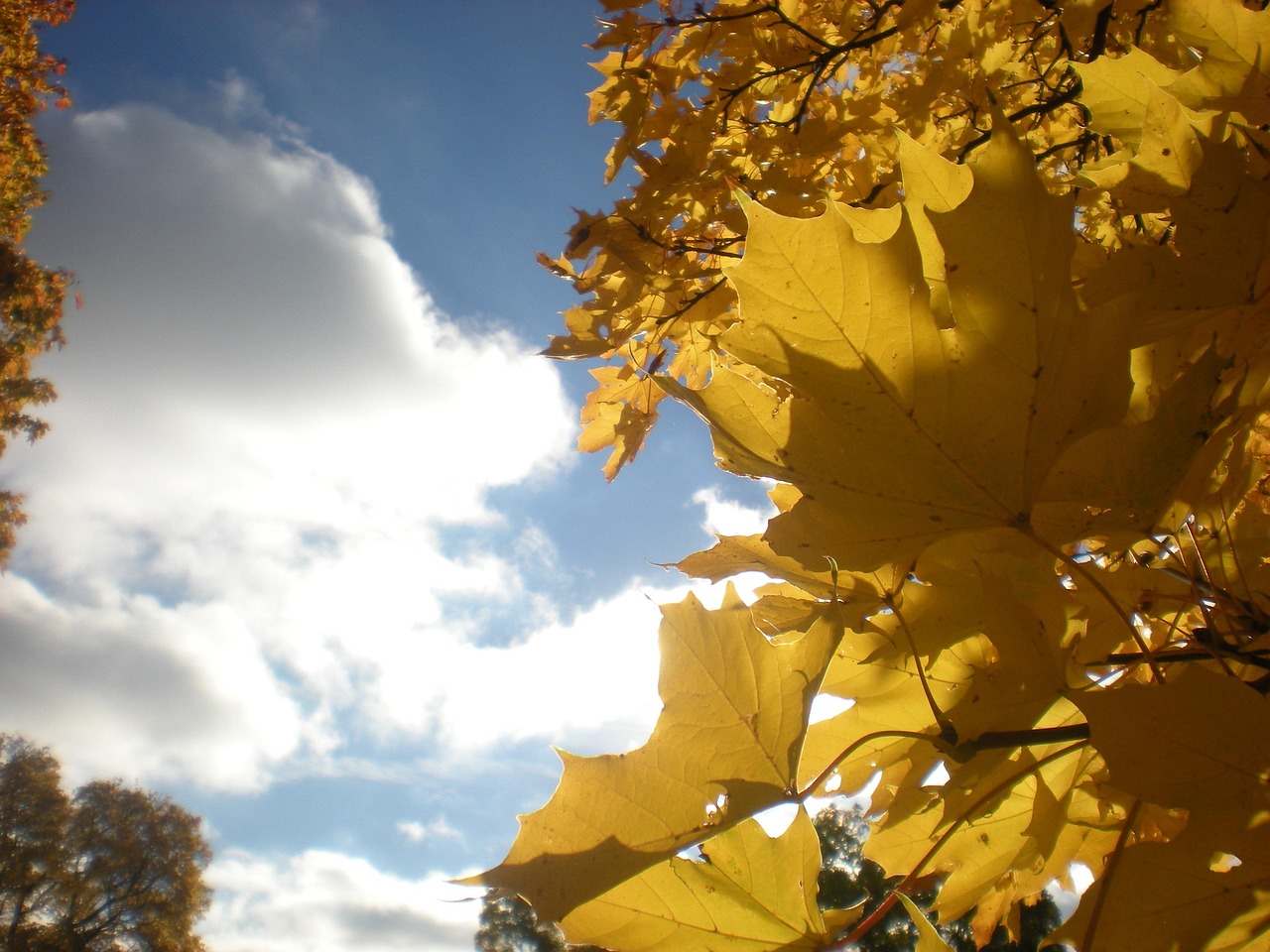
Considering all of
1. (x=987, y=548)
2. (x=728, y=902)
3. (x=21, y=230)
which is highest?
(x=21, y=230)

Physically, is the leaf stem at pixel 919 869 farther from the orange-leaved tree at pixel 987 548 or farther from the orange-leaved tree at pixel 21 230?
the orange-leaved tree at pixel 21 230

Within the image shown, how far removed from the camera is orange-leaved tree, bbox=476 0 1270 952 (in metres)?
0.44

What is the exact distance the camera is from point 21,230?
1045 cm

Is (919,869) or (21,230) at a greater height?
(21,230)

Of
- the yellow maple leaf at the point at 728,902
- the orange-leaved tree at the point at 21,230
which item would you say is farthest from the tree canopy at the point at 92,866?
the yellow maple leaf at the point at 728,902

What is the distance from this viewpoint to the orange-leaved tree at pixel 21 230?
9422mm

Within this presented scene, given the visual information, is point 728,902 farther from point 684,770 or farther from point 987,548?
point 987,548

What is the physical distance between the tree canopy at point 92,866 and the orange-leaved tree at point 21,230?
7.62 metres

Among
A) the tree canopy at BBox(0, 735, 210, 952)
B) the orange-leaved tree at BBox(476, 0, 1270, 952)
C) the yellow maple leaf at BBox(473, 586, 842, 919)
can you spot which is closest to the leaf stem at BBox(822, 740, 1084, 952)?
the orange-leaved tree at BBox(476, 0, 1270, 952)

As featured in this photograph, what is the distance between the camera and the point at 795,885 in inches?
21.7

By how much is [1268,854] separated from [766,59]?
1.46 m

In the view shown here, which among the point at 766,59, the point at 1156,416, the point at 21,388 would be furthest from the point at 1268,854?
the point at 21,388

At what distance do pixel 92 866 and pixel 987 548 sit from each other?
20479 millimetres

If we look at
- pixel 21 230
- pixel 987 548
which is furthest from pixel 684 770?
pixel 21 230
